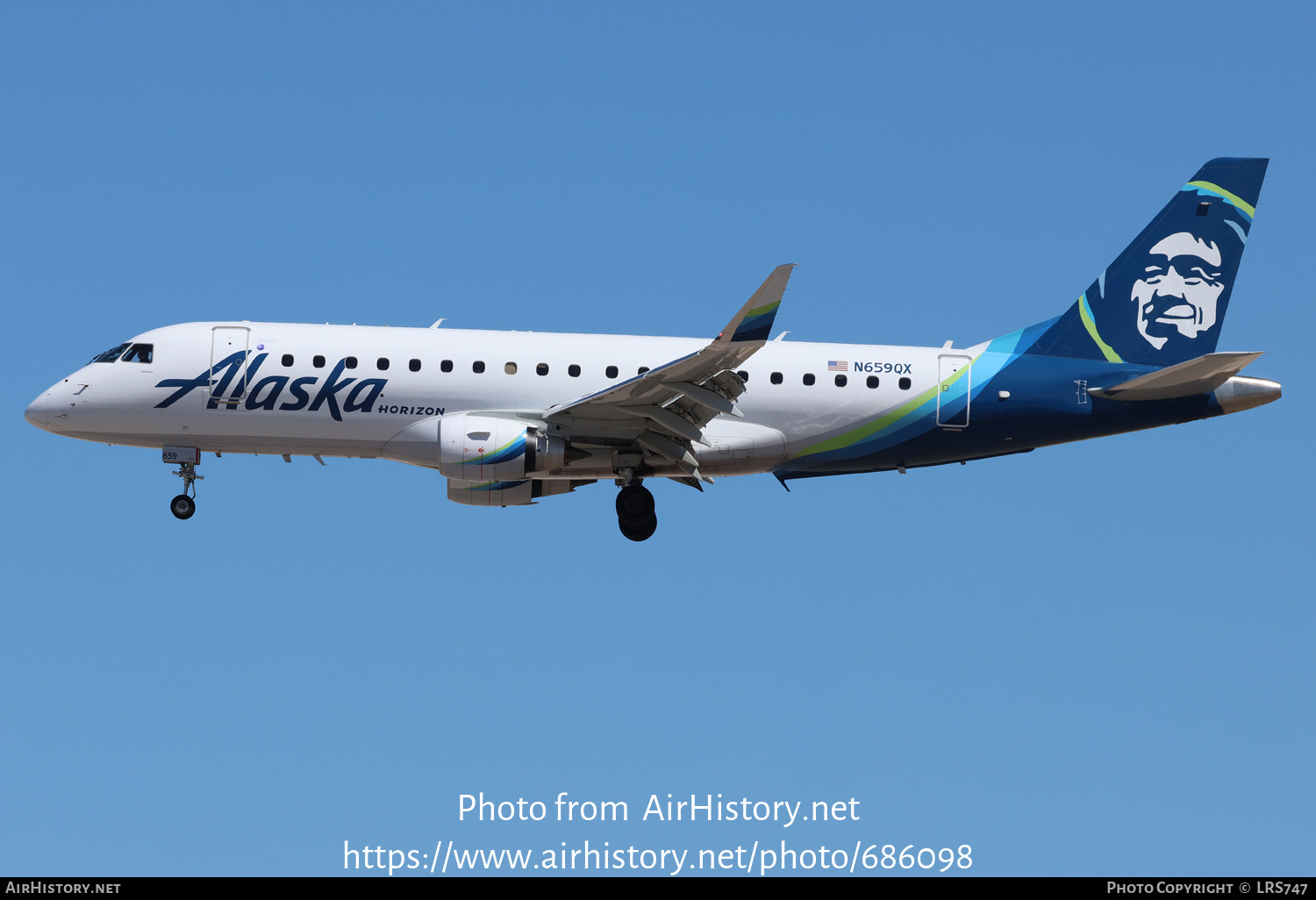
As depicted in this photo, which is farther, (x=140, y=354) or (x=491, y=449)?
(x=140, y=354)

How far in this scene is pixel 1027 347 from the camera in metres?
36.2

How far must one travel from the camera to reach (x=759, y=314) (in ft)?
98.2

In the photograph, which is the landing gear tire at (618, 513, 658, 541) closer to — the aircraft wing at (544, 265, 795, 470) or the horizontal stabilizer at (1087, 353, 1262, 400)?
the aircraft wing at (544, 265, 795, 470)

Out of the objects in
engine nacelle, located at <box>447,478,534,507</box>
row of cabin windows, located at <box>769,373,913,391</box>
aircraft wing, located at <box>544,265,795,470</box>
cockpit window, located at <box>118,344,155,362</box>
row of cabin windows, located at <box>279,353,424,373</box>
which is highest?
row of cabin windows, located at <box>769,373,913,391</box>

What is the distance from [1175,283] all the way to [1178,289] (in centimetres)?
18

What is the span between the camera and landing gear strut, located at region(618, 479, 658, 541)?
114 ft

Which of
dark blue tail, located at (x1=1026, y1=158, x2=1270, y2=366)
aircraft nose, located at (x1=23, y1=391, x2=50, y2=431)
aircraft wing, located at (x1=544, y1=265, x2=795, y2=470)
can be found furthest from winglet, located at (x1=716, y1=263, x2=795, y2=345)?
aircraft nose, located at (x1=23, y1=391, x2=50, y2=431)

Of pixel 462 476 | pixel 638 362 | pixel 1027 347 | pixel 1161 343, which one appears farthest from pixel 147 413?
pixel 1161 343

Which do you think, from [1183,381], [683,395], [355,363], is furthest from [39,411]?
[1183,381]

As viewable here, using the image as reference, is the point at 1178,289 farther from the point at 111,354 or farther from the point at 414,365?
the point at 111,354

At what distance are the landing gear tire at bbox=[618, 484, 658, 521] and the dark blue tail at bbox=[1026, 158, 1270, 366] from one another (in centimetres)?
1016

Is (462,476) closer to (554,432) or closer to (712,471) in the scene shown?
(554,432)

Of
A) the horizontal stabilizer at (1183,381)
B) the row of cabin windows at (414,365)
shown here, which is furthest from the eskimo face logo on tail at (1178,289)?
the row of cabin windows at (414,365)

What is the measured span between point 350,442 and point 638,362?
6.76m
